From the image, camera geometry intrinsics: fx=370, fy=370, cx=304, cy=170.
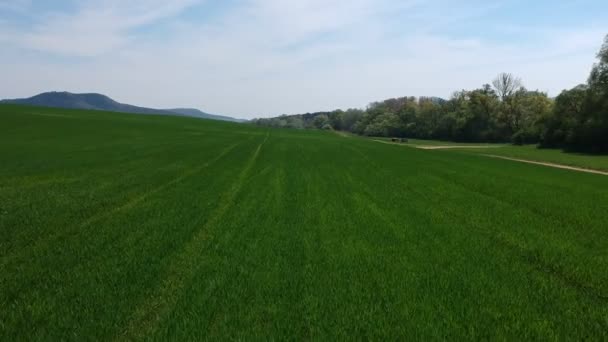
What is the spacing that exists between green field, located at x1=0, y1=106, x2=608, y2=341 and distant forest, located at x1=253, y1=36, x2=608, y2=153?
166 feet

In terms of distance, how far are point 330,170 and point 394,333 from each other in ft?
63.2

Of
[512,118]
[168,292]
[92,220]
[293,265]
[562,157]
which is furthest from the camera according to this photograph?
[512,118]

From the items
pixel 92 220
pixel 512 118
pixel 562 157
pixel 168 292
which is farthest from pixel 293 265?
pixel 512 118

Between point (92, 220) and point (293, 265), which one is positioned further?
point (92, 220)

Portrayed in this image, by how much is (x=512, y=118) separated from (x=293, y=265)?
334 feet

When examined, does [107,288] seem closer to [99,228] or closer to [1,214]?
[99,228]

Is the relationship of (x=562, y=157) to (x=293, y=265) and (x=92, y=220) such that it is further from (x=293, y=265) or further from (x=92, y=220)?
(x=92, y=220)

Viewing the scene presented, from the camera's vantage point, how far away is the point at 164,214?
1117cm

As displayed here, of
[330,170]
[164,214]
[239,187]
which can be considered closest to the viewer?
[164,214]

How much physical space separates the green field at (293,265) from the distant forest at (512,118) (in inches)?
1989

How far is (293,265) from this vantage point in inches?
287

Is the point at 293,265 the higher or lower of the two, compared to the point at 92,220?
higher

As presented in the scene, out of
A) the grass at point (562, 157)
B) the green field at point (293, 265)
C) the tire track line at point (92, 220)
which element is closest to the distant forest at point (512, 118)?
the grass at point (562, 157)

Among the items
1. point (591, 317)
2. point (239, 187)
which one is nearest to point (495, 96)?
point (239, 187)
